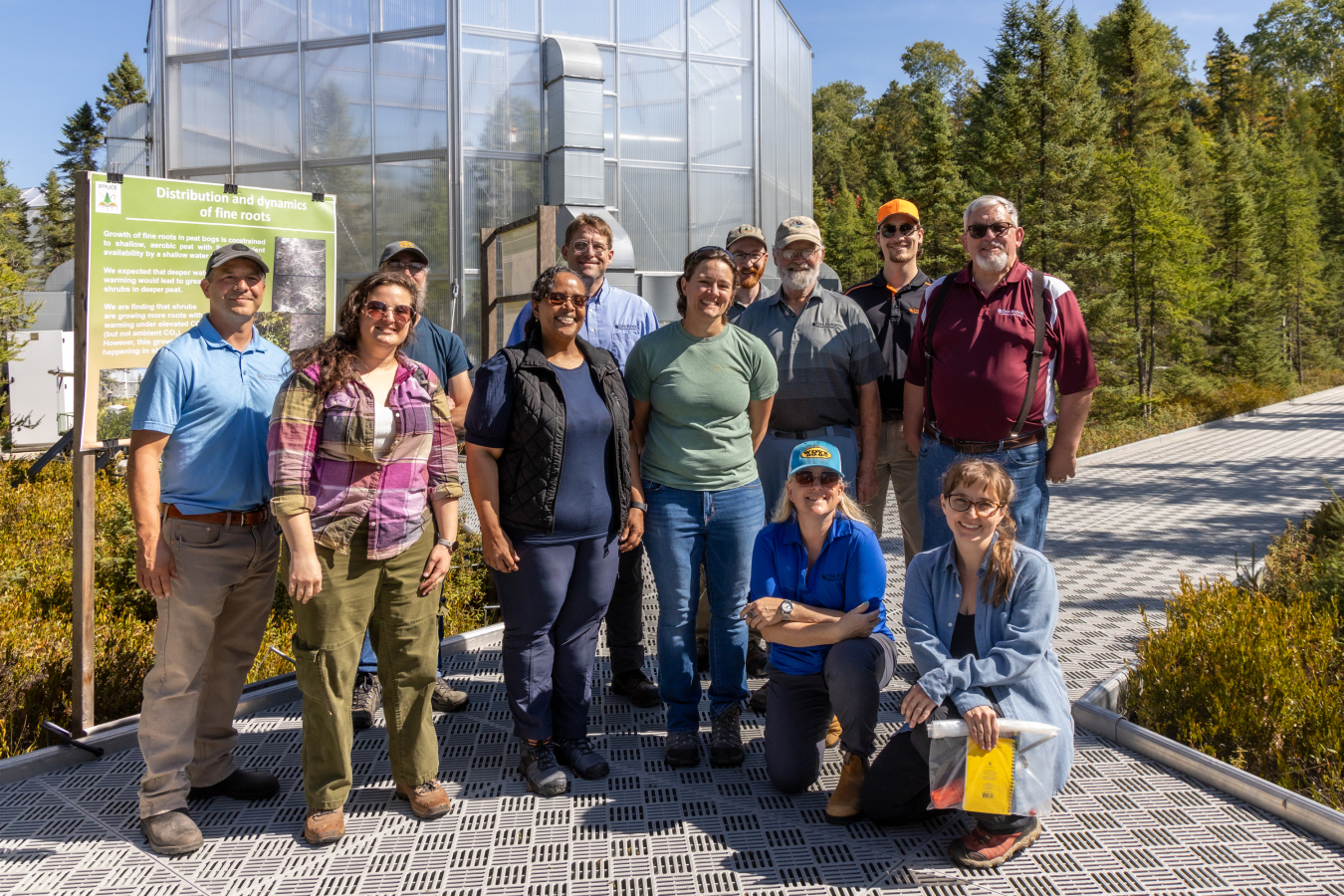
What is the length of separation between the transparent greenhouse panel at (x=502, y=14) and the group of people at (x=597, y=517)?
12538 mm

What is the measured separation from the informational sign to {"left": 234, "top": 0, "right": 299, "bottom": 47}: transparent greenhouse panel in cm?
1343

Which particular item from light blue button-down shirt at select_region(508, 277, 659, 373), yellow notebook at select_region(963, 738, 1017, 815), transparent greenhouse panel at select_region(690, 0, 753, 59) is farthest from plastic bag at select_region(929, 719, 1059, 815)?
transparent greenhouse panel at select_region(690, 0, 753, 59)

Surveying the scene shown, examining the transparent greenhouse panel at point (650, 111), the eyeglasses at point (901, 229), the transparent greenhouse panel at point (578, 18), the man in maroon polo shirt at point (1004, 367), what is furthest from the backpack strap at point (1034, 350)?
the transparent greenhouse panel at point (578, 18)

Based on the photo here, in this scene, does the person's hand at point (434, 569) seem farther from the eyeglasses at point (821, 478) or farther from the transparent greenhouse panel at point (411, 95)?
the transparent greenhouse panel at point (411, 95)

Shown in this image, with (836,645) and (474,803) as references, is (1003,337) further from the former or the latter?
(474,803)

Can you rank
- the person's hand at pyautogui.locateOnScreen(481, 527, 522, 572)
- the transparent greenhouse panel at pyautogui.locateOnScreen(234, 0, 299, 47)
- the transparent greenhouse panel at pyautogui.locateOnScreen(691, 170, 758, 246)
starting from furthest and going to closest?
the transparent greenhouse panel at pyautogui.locateOnScreen(691, 170, 758, 246) < the transparent greenhouse panel at pyautogui.locateOnScreen(234, 0, 299, 47) < the person's hand at pyautogui.locateOnScreen(481, 527, 522, 572)

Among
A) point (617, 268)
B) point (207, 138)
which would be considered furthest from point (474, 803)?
point (207, 138)

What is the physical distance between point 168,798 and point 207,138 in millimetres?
15850

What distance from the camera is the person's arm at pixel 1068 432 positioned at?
3887mm

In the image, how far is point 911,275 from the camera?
4.81 meters

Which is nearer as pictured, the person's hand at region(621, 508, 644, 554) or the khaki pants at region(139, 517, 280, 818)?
the khaki pants at region(139, 517, 280, 818)

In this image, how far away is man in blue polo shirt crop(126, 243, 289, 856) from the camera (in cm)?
303

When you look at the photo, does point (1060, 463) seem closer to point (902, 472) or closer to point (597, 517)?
point (902, 472)

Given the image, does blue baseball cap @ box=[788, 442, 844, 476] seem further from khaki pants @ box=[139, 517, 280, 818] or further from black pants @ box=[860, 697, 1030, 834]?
khaki pants @ box=[139, 517, 280, 818]
